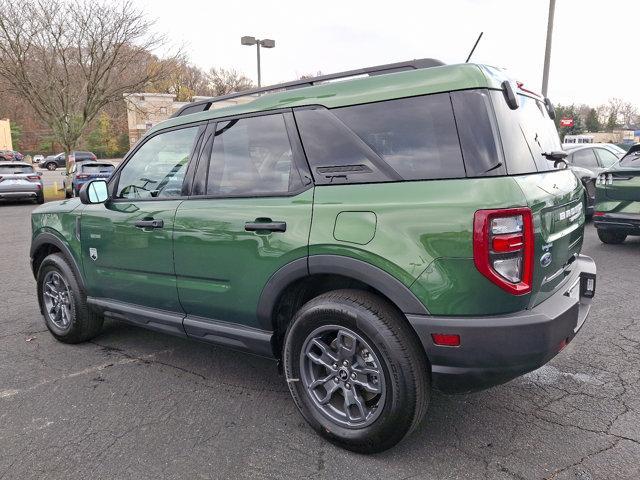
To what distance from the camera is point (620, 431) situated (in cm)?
275

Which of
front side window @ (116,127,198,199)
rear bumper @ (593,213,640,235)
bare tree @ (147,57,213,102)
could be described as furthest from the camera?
bare tree @ (147,57,213,102)

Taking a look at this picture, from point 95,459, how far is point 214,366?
1233 millimetres

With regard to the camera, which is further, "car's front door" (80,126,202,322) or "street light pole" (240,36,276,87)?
"street light pole" (240,36,276,87)

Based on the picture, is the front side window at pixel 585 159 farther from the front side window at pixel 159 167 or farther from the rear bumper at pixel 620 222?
the front side window at pixel 159 167

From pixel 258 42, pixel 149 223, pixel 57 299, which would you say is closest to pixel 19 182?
pixel 258 42

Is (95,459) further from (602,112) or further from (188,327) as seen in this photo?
(602,112)

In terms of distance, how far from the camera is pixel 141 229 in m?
3.47

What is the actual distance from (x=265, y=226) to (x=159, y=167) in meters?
1.33

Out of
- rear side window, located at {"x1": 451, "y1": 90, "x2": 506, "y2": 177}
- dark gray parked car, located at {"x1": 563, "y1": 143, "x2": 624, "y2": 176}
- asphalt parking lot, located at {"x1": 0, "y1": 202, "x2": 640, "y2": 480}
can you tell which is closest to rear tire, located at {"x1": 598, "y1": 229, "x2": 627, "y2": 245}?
dark gray parked car, located at {"x1": 563, "y1": 143, "x2": 624, "y2": 176}

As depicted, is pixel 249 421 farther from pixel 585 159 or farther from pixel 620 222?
pixel 585 159

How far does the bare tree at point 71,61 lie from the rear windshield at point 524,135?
17.8 meters

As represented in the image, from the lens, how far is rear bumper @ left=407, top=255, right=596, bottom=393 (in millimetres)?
2232

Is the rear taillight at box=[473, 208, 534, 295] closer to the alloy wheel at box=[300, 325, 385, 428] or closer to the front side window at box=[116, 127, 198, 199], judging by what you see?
the alloy wheel at box=[300, 325, 385, 428]

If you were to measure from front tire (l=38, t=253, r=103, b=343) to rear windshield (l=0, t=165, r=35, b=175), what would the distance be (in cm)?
1412
